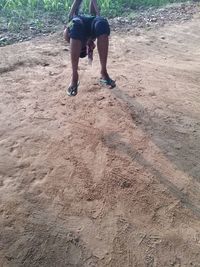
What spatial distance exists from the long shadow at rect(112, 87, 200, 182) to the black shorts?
3.00 ft

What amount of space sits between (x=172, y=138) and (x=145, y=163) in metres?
0.51

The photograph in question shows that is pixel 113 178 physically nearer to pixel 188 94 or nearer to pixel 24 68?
pixel 188 94

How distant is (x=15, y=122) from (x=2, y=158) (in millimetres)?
607

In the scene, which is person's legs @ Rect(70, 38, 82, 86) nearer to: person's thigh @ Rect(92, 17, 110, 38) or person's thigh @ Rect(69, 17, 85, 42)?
person's thigh @ Rect(69, 17, 85, 42)

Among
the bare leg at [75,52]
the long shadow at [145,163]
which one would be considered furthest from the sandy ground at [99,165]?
the bare leg at [75,52]

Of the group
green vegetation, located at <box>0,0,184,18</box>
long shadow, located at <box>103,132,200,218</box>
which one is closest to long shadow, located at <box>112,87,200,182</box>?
long shadow, located at <box>103,132,200,218</box>

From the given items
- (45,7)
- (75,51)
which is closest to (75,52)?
(75,51)

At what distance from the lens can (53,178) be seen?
315 centimetres

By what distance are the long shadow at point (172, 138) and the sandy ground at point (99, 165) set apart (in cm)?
1

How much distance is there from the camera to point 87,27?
3812mm

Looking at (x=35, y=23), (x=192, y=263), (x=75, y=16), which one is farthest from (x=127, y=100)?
(x=35, y=23)

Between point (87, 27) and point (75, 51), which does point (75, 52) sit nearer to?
point (75, 51)

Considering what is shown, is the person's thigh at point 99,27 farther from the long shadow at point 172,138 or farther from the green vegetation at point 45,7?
the green vegetation at point 45,7

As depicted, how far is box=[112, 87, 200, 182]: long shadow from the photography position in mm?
3314
